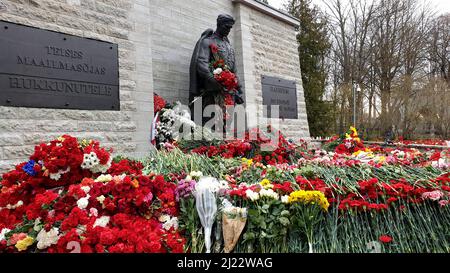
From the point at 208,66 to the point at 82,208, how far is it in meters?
4.27

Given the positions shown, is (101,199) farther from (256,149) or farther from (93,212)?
(256,149)

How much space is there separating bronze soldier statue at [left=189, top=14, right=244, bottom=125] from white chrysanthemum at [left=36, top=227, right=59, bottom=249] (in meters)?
4.25

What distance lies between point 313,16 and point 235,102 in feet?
37.9

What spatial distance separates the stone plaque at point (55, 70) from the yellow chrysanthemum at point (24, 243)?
9.01 ft

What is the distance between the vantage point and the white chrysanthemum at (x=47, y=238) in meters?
1.97

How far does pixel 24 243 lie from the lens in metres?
2.01

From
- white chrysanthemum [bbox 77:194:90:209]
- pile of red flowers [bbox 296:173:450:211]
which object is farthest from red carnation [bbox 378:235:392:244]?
white chrysanthemum [bbox 77:194:90:209]

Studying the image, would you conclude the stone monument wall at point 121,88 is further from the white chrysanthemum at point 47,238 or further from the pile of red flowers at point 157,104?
the white chrysanthemum at point 47,238

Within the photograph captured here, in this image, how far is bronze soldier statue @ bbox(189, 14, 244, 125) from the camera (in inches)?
236

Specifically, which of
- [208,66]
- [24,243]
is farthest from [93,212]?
[208,66]

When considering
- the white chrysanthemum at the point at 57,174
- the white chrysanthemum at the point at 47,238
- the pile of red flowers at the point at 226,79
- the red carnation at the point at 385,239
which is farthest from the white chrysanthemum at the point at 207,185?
the pile of red flowers at the point at 226,79
